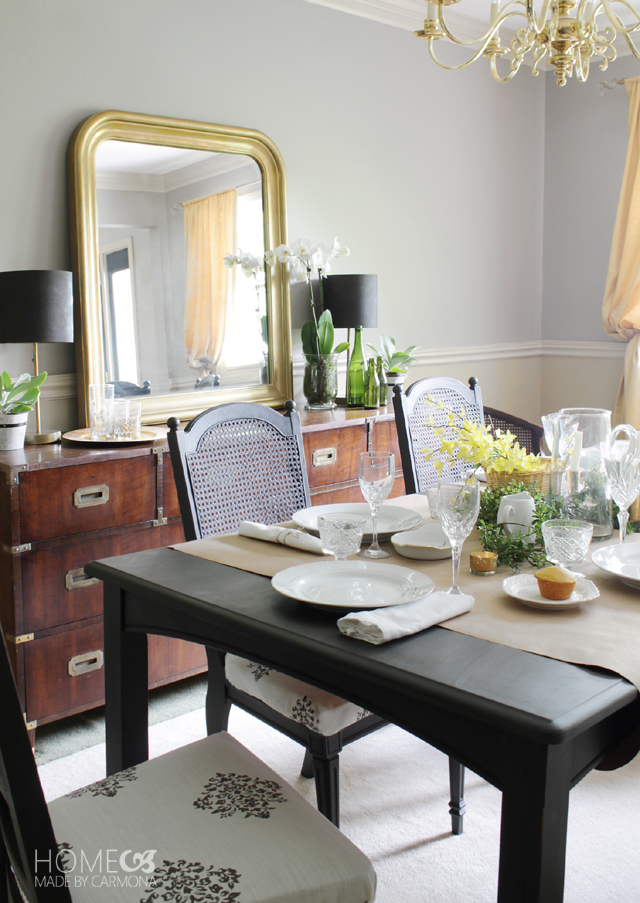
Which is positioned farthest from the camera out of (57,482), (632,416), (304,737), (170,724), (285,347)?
(632,416)

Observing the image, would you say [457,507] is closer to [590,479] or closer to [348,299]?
[590,479]


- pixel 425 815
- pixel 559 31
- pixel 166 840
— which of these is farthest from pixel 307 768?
pixel 559 31

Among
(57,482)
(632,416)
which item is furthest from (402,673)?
(632,416)

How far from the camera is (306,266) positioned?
133 inches

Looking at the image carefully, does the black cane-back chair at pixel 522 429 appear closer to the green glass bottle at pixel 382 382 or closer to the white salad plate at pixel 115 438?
the green glass bottle at pixel 382 382

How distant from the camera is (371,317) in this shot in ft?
11.4

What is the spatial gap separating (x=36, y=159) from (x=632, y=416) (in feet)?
10.7

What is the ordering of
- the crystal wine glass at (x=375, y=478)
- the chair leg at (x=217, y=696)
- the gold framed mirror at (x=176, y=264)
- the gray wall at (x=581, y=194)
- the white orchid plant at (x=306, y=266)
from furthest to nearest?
the gray wall at (x=581, y=194) → the white orchid plant at (x=306, y=266) → the gold framed mirror at (x=176, y=264) → the chair leg at (x=217, y=696) → the crystal wine glass at (x=375, y=478)

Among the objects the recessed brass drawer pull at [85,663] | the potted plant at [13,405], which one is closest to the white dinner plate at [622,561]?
the recessed brass drawer pull at [85,663]

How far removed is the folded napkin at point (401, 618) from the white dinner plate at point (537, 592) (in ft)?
0.30

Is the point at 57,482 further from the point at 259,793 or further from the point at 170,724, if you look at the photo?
the point at 259,793

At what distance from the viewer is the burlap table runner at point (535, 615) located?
3.60ft

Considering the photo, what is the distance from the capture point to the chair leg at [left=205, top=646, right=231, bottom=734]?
6.00 ft

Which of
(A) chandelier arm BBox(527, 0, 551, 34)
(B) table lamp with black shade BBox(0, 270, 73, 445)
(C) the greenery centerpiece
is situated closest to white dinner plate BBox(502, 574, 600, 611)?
(C) the greenery centerpiece
